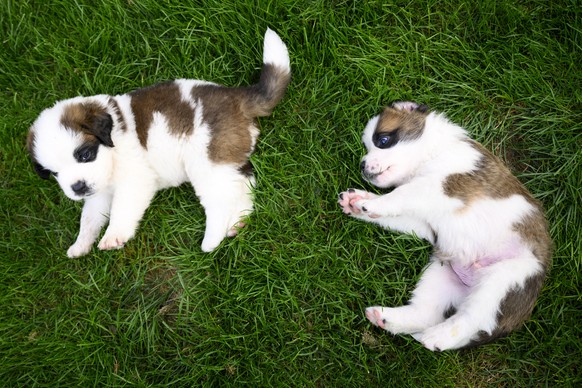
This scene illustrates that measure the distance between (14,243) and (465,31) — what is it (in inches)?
178

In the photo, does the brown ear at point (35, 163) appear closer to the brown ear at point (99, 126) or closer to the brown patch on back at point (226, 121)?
the brown ear at point (99, 126)

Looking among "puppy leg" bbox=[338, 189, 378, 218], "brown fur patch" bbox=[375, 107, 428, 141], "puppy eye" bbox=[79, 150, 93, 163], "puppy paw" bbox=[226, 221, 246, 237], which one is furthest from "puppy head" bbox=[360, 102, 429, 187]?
"puppy eye" bbox=[79, 150, 93, 163]

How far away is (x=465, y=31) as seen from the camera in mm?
4137

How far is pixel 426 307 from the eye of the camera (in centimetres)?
361

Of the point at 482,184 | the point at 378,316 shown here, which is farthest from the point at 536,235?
the point at 378,316

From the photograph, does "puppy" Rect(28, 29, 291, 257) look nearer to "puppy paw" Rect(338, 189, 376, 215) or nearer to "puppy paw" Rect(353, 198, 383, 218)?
"puppy paw" Rect(338, 189, 376, 215)

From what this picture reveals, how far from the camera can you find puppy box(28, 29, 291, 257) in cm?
352

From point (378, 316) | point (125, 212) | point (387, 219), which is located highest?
point (387, 219)

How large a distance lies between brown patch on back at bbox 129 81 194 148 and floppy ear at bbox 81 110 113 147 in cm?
26

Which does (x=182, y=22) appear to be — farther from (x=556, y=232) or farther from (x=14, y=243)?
(x=556, y=232)

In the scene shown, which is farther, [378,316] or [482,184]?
[378,316]

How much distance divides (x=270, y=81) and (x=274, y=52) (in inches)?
10.2

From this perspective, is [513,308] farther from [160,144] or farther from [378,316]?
[160,144]

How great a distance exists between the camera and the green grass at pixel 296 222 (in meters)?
3.80
